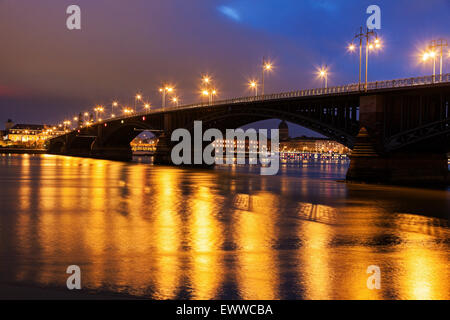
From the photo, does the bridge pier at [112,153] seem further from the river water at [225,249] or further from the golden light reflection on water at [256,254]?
the golden light reflection on water at [256,254]

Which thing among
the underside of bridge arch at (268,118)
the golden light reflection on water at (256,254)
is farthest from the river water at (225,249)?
the underside of bridge arch at (268,118)

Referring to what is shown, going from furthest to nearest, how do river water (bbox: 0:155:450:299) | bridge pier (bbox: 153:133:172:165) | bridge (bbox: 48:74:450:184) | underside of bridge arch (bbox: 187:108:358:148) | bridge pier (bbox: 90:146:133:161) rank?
bridge pier (bbox: 90:146:133:161), bridge pier (bbox: 153:133:172:165), underside of bridge arch (bbox: 187:108:358:148), bridge (bbox: 48:74:450:184), river water (bbox: 0:155:450:299)

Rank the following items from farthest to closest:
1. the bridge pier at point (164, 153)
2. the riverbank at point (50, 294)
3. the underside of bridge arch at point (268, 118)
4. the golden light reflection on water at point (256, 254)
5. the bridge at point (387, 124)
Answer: the bridge pier at point (164, 153)
the underside of bridge arch at point (268, 118)
the bridge at point (387, 124)
the golden light reflection on water at point (256, 254)
the riverbank at point (50, 294)

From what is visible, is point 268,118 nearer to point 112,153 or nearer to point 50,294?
point 50,294

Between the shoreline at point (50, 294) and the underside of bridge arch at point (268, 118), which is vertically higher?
the underside of bridge arch at point (268, 118)

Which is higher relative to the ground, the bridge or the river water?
the bridge

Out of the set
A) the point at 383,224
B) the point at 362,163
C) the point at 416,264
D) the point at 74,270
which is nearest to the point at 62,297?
the point at 74,270

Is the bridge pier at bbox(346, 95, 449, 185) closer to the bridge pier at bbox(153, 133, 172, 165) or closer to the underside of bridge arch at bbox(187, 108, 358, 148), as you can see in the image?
the underside of bridge arch at bbox(187, 108, 358, 148)

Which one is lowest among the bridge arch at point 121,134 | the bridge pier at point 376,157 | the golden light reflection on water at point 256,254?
the golden light reflection on water at point 256,254

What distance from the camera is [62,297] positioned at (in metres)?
7.57

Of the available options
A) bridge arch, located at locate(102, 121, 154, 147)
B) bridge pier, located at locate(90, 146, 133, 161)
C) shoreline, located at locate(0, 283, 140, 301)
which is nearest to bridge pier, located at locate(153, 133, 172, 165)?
bridge arch, located at locate(102, 121, 154, 147)

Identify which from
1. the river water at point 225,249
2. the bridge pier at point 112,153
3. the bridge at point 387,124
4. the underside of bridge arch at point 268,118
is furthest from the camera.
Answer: the bridge pier at point 112,153

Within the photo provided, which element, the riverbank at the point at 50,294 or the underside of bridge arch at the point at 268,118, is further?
the underside of bridge arch at the point at 268,118

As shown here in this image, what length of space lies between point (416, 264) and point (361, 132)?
36643mm
